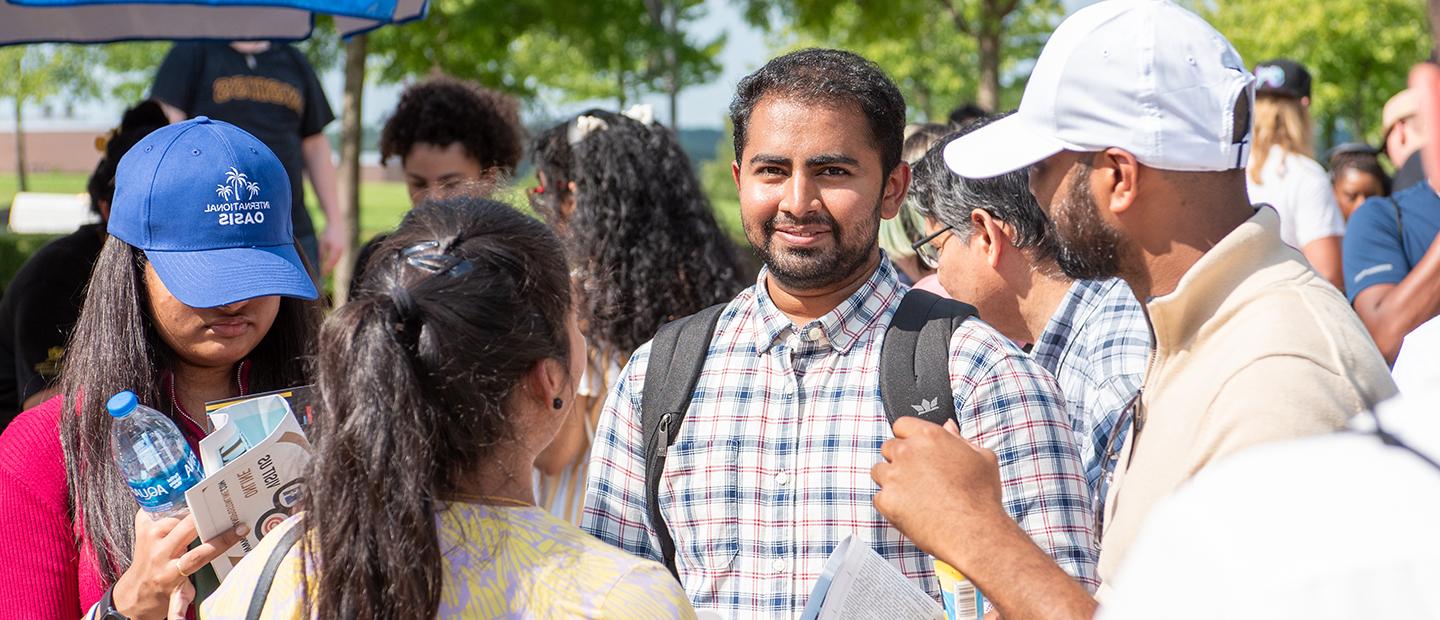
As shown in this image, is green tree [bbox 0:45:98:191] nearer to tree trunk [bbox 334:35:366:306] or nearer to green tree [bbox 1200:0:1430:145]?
tree trunk [bbox 334:35:366:306]

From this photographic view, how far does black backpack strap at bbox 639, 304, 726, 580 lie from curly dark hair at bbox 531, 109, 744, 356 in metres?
1.31

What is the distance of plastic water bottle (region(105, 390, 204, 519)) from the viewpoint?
85.4 inches

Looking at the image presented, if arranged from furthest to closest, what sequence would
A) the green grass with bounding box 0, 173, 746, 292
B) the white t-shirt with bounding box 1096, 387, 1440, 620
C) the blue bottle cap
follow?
1. the green grass with bounding box 0, 173, 746, 292
2. the blue bottle cap
3. the white t-shirt with bounding box 1096, 387, 1440, 620

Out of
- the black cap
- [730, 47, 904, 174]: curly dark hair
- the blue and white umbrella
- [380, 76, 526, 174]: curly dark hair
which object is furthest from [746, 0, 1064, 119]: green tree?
[730, 47, 904, 174]: curly dark hair

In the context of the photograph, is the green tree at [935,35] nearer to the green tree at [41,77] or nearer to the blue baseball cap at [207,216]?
the blue baseball cap at [207,216]

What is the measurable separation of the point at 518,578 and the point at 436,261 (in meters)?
0.48

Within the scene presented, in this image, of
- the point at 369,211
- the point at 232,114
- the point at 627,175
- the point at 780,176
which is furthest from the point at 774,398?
the point at 369,211

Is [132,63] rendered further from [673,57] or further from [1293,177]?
[1293,177]

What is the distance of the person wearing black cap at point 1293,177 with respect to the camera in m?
6.38

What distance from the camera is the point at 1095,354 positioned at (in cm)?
339

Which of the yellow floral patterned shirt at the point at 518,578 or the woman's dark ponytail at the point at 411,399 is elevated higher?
the woman's dark ponytail at the point at 411,399

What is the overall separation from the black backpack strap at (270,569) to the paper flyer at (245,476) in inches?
10.6

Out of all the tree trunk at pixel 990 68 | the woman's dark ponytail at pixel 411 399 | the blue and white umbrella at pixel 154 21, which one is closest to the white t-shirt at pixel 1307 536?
the woman's dark ponytail at pixel 411 399

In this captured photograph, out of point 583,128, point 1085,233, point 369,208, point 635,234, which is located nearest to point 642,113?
point 583,128
